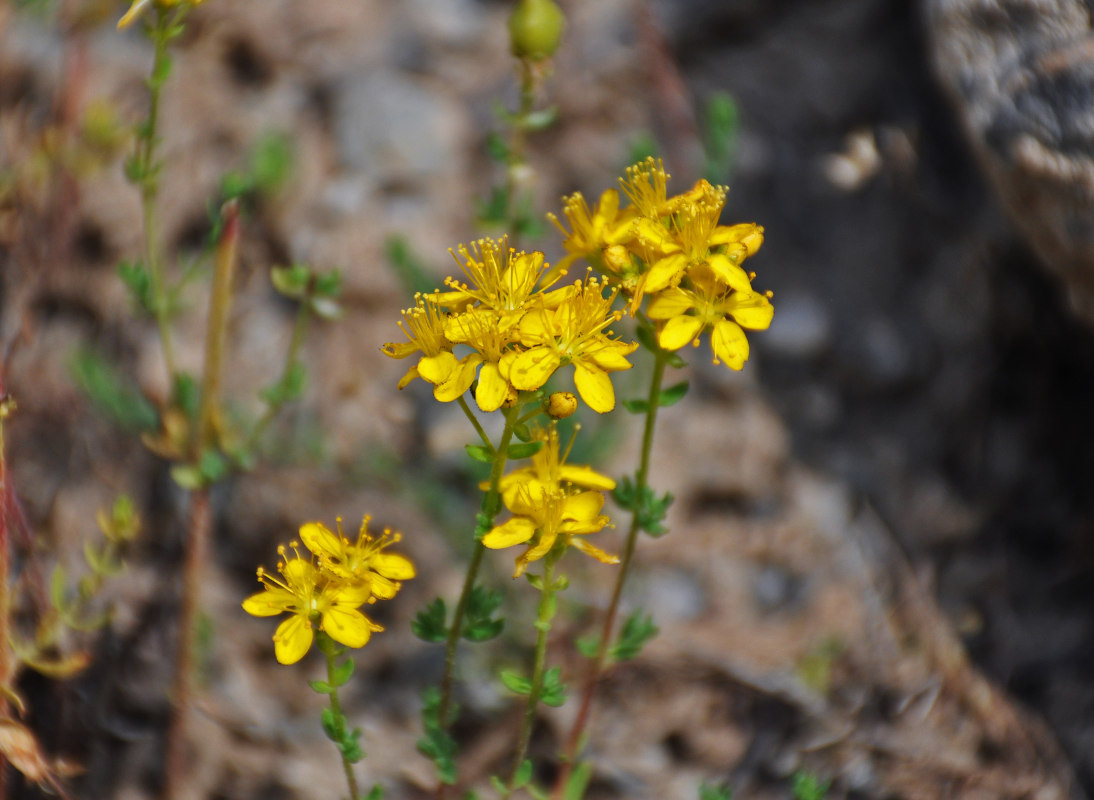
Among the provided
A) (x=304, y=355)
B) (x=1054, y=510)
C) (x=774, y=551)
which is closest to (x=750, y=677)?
(x=774, y=551)

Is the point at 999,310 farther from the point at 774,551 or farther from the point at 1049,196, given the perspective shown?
the point at 774,551

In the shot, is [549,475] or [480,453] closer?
[480,453]

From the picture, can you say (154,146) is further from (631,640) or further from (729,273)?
(631,640)

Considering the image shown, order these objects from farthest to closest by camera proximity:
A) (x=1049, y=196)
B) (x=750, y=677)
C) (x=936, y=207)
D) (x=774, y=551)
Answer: (x=936, y=207)
(x=774, y=551)
(x=750, y=677)
(x=1049, y=196)

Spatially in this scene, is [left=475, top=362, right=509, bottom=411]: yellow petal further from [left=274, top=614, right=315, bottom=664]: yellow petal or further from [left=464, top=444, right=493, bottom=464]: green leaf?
[left=274, top=614, right=315, bottom=664]: yellow petal

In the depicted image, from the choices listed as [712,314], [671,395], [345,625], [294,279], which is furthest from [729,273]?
[294,279]
